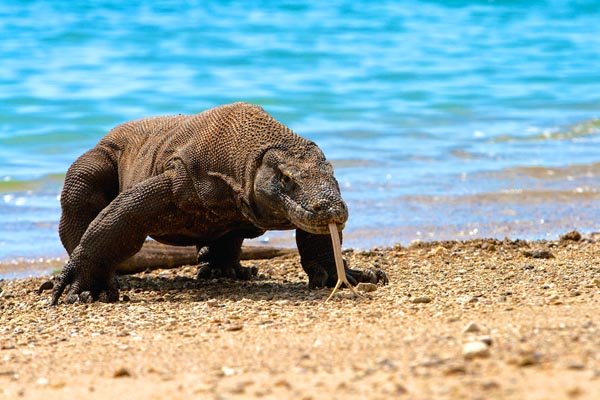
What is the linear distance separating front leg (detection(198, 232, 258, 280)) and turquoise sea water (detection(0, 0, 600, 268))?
Answer: 8.92 feet

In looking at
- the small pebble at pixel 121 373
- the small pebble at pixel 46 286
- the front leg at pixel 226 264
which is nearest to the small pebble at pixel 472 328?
the small pebble at pixel 121 373

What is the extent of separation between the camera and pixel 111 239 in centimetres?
998

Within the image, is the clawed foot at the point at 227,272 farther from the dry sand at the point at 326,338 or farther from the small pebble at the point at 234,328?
the small pebble at the point at 234,328

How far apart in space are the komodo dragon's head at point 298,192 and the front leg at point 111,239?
→ 95cm

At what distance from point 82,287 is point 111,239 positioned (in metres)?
0.47

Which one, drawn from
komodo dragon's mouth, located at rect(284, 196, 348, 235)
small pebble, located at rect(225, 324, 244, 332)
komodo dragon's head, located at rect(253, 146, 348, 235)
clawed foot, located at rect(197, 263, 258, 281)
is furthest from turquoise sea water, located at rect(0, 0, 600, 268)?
small pebble, located at rect(225, 324, 244, 332)

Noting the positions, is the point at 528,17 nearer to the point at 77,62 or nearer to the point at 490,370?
the point at 77,62

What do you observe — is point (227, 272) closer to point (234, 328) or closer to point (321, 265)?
point (321, 265)

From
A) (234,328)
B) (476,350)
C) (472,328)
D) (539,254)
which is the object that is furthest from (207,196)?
(476,350)

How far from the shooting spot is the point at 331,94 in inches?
1113

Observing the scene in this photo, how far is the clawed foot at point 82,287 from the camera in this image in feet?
32.9

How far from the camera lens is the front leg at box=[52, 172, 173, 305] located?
32.4ft

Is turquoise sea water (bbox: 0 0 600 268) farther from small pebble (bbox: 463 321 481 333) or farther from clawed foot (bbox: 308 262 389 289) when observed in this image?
small pebble (bbox: 463 321 481 333)

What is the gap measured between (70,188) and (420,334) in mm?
4648
